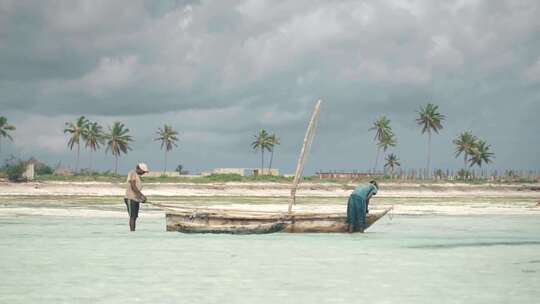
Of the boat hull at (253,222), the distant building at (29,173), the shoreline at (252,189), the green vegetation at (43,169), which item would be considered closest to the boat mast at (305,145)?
the boat hull at (253,222)

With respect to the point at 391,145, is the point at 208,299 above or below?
below

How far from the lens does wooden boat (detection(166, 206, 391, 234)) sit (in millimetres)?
22625

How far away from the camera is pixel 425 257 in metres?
17.4

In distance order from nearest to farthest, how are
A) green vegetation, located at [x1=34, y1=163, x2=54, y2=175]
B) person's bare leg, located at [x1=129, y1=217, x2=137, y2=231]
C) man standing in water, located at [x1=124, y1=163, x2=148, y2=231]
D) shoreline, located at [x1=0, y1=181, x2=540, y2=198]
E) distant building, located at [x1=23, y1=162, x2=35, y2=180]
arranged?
man standing in water, located at [x1=124, y1=163, x2=148, y2=231] < person's bare leg, located at [x1=129, y1=217, x2=137, y2=231] < shoreline, located at [x1=0, y1=181, x2=540, y2=198] < distant building, located at [x1=23, y1=162, x2=35, y2=180] < green vegetation, located at [x1=34, y1=163, x2=54, y2=175]

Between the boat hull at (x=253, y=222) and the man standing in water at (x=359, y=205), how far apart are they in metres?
0.22

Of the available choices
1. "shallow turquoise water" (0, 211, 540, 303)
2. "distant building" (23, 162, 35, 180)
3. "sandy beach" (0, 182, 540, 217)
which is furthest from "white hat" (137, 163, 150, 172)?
"distant building" (23, 162, 35, 180)

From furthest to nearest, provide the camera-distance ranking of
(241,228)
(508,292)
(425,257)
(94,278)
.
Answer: (241,228)
(425,257)
(94,278)
(508,292)

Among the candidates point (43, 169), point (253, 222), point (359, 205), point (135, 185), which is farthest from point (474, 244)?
point (43, 169)

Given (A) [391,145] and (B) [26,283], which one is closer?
(B) [26,283]

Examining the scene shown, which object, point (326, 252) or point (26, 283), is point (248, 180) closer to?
point (326, 252)

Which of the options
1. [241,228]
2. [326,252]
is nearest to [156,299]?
[326,252]

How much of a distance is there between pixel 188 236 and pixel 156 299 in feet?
37.7

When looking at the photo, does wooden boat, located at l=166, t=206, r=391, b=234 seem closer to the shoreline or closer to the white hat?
the white hat

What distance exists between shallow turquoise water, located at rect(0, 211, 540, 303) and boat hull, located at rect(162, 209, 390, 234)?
301mm
